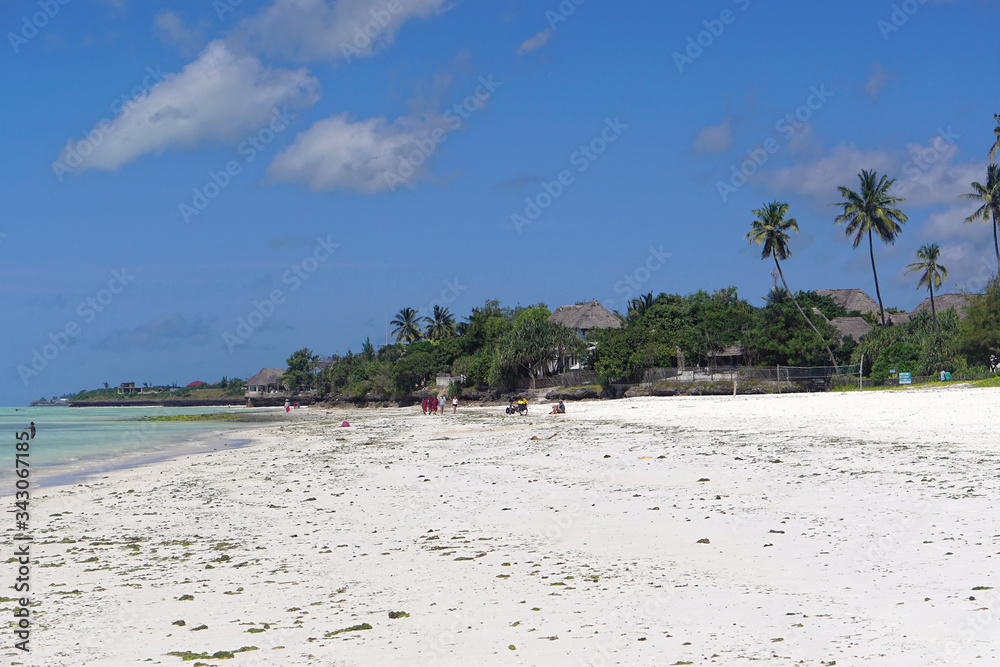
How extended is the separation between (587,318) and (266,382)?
74467 mm

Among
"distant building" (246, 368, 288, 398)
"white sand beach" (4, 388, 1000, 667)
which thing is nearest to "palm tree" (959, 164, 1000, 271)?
"white sand beach" (4, 388, 1000, 667)

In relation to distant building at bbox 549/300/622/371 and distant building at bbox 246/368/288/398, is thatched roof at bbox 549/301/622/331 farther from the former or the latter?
distant building at bbox 246/368/288/398

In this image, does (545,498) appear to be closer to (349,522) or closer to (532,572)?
(349,522)

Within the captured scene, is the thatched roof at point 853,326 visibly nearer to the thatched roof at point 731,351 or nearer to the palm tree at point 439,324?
the thatched roof at point 731,351

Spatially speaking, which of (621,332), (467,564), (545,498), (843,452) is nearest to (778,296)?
(621,332)

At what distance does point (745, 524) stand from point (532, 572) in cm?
300

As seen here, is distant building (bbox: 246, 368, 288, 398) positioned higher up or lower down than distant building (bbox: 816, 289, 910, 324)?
lower down

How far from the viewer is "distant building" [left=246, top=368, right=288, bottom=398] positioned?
136 metres

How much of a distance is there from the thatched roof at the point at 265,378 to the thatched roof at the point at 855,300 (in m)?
91.3

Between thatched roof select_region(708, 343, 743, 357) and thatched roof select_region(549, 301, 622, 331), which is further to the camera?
thatched roof select_region(549, 301, 622, 331)

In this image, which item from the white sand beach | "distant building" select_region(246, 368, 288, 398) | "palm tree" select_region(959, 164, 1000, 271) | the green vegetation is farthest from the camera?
"distant building" select_region(246, 368, 288, 398)

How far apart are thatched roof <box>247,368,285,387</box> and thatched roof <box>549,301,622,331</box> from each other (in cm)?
6624

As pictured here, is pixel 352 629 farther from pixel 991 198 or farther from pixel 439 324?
pixel 439 324

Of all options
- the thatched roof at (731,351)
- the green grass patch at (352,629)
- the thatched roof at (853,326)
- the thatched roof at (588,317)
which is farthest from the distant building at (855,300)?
the green grass patch at (352,629)
